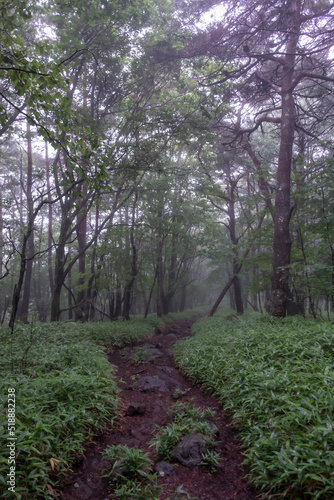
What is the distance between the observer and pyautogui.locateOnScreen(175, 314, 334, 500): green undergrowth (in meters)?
2.31

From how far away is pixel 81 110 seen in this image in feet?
30.9

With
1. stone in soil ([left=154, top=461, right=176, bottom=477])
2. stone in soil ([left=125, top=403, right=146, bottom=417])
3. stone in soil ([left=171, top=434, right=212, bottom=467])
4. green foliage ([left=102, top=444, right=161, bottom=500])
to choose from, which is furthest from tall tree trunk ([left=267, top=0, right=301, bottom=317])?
green foliage ([left=102, top=444, right=161, bottom=500])

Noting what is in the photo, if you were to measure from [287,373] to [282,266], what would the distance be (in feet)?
14.9

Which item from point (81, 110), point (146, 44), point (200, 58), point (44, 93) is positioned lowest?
point (44, 93)

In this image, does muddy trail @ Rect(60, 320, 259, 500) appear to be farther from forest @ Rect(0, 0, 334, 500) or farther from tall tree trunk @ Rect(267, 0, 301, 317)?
tall tree trunk @ Rect(267, 0, 301, 317)

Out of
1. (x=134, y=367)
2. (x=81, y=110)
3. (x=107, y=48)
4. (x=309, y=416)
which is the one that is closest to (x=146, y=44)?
(x=107, y=48)

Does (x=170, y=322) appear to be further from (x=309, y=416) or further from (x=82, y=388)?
(x=309, y=416)

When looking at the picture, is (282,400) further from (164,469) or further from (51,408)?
(51,408)

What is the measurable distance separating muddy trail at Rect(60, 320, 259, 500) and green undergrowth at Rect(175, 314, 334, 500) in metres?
0.19

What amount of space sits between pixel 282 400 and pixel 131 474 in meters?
1.79

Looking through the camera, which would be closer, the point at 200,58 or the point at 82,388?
the point at 82,388

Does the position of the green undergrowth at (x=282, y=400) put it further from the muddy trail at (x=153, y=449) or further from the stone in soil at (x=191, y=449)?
the stone in soil at (x=191, y=449)

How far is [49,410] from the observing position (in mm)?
3391

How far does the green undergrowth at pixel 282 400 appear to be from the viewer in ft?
7.59
